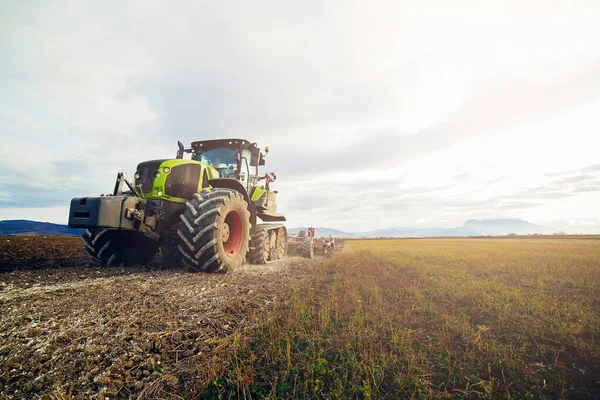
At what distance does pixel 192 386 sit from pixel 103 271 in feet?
16.2

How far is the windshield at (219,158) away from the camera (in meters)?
8.73

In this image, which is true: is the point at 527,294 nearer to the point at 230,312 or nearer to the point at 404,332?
the point at 404,332

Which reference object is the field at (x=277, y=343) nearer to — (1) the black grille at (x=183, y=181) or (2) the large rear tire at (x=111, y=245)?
(2) the large rear tire at (x=111, y=245)

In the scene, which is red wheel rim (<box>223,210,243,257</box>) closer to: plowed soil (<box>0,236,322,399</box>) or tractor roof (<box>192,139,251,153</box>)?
plowed soil (<box>0,236,322,399</box>)

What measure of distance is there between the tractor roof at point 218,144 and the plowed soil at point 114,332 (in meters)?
5.26

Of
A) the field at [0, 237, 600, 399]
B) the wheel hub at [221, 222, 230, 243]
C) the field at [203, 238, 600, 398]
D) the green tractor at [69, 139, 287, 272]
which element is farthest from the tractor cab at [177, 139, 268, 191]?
the field at [203, 238, 600, 398]

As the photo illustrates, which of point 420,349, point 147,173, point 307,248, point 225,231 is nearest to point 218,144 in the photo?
point 147,173

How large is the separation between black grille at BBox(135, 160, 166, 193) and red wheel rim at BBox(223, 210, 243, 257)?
2.17 m

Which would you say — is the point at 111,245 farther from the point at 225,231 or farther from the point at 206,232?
the point at 206,232

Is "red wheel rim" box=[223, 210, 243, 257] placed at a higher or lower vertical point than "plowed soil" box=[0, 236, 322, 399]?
higher

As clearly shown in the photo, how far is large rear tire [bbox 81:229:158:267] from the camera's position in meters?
6.41

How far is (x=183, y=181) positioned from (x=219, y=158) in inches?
94.5

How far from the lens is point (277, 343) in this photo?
2.77 metres

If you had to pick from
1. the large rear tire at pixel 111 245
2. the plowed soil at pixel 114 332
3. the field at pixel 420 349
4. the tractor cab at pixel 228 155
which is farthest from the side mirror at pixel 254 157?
the field at pixel 420 349
